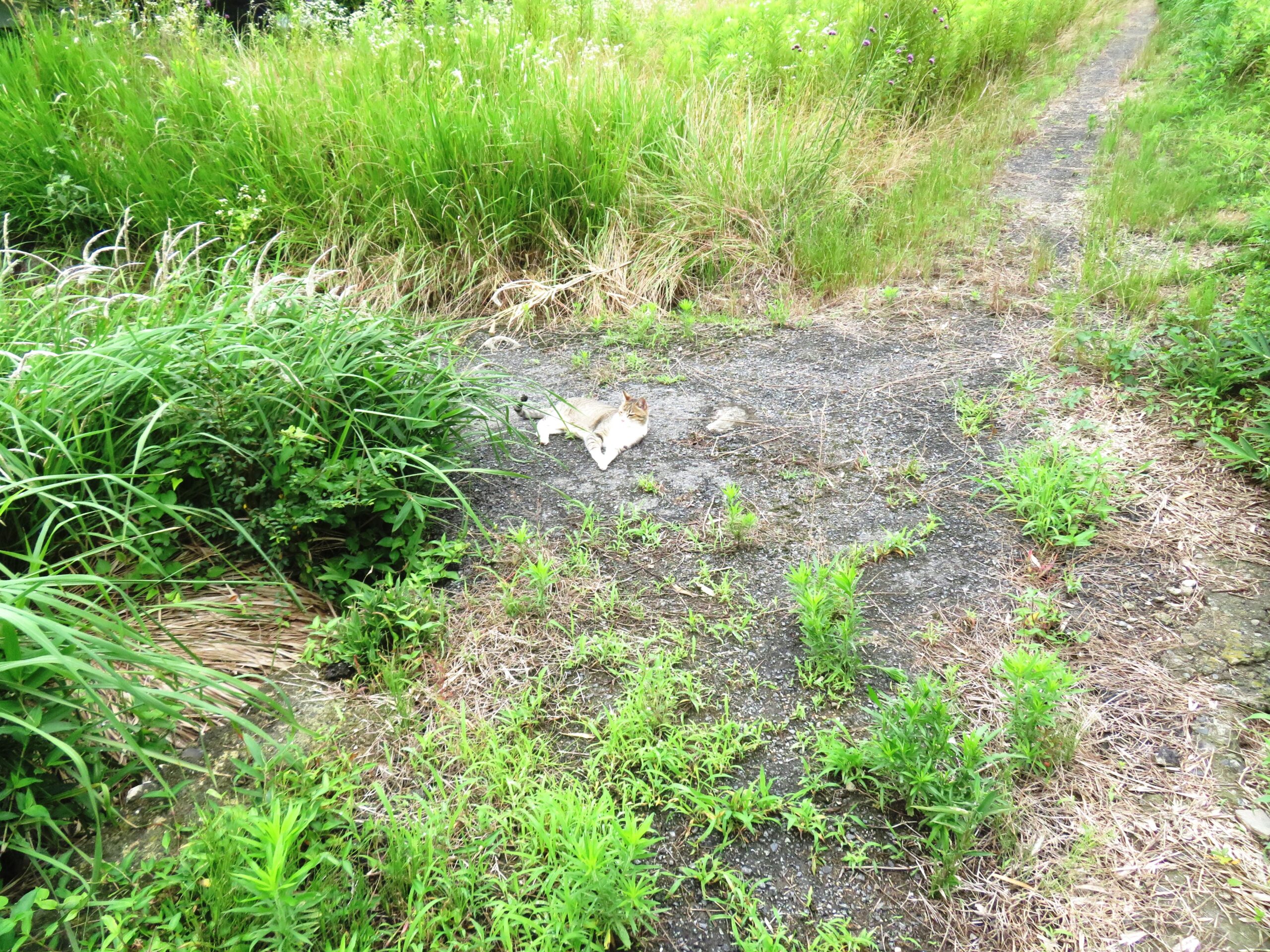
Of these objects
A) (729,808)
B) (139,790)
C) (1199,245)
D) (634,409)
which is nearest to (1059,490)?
(634,409)

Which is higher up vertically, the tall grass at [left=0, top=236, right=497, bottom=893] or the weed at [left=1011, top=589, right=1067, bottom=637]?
the tall grass at [left=0, top=236, right=497, bottom=893]

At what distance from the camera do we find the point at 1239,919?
4.94 ft

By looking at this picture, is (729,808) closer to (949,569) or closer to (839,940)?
(839,940)

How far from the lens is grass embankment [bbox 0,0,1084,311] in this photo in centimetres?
451

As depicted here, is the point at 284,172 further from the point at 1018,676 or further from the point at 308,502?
the point at 1018,676

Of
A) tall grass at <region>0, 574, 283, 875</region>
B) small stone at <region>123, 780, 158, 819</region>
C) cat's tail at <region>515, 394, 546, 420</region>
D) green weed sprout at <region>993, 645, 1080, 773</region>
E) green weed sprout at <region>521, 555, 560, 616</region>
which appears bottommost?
cat's tail at <region>515, 394, 546, 420</region>

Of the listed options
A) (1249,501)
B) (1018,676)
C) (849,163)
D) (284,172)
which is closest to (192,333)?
(284,172)

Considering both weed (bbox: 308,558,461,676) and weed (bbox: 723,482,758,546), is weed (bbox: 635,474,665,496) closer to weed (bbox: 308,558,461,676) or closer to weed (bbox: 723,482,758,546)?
weed (bbox: 723,482,758,546)

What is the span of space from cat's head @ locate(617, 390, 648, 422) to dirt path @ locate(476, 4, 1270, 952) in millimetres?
141

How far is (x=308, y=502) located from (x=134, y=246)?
12.1ft

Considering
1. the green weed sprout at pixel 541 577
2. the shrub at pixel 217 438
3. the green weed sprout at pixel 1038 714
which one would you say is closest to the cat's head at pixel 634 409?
the shrub at pixel 217 438

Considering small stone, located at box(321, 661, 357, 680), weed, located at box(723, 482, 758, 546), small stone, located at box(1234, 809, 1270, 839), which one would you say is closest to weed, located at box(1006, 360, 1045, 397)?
weed, located at box(723, 482, 758, 546)

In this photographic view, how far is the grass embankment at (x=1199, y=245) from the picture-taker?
291 cm

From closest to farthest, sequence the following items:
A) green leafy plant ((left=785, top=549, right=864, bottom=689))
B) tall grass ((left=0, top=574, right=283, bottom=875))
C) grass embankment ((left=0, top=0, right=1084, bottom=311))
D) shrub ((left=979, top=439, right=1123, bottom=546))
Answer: tall grass ((left=0, top=574, right=283, bottom=875)) → green leafy plant ((left=785, top=549, right=864, bottom=689)) → shrub ((left=979, top=439, right=1123, bottom=546)) → grass embankment ((left=0, top=0, right=1084, bottom=311))
